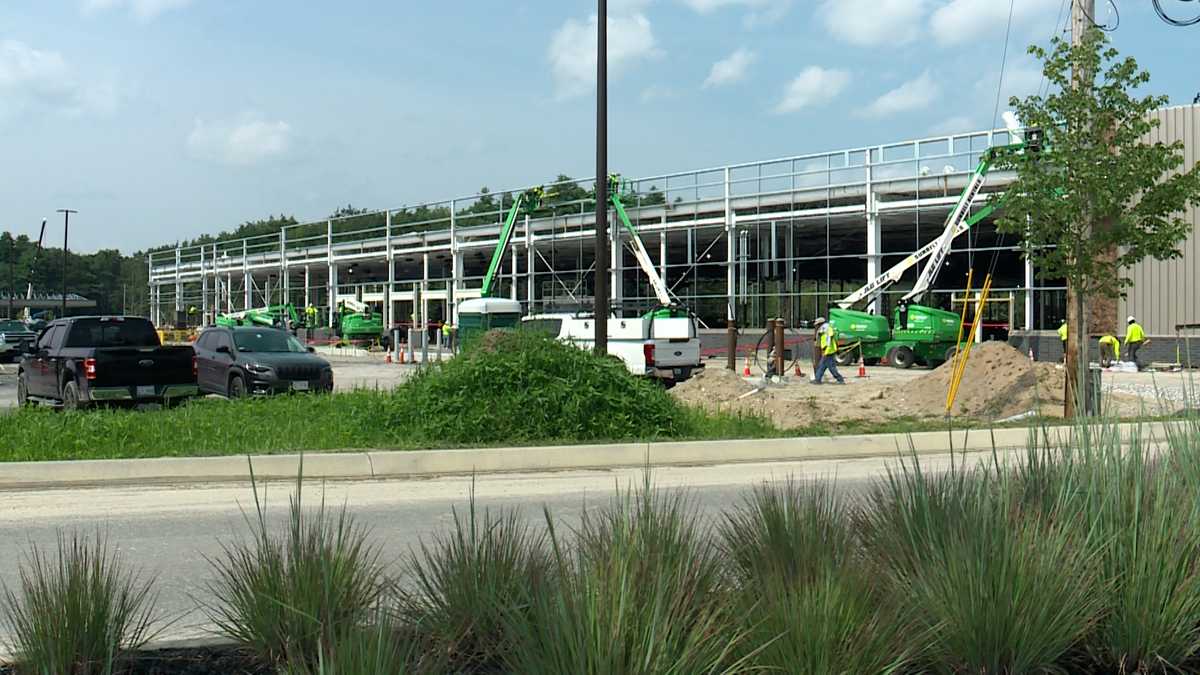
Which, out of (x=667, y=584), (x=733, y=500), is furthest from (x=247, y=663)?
(x=733, y=500)

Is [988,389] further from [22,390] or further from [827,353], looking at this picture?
[22,390]

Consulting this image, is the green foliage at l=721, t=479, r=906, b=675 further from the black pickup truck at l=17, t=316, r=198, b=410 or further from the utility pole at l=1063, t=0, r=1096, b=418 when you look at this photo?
the black pickup truck at l=17, t=316, r=198, b=410

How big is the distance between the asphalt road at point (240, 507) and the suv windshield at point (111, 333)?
901 cm

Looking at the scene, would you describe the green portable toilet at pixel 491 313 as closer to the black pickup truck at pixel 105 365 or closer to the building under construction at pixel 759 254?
the building under construction at pixel 759 254

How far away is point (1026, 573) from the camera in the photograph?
12.8ft

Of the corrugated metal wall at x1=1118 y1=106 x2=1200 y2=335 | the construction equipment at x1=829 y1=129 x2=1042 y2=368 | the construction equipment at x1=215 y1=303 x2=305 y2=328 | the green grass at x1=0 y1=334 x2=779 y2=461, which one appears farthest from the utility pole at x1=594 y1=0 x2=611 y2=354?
the construction equipment at x1=215 y1=303 x2=305 y2=328

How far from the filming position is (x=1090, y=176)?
51.2 ft

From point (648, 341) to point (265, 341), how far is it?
797cm

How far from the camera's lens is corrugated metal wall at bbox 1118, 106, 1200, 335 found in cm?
3456

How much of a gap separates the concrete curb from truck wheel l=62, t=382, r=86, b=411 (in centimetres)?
733

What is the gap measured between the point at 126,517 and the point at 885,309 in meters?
37.9

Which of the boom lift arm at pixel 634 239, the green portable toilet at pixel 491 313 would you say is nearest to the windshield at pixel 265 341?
the green portable toilet at pixel 491 313

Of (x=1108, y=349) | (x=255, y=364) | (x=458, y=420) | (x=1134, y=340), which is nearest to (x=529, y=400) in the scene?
(x=458, y=420)

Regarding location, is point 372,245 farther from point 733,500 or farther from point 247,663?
point 247,663
